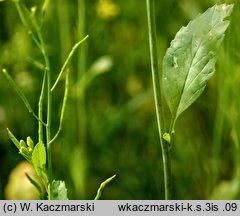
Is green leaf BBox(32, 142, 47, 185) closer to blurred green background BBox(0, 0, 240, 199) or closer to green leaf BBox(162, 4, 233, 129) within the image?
green leaf BBox(162, 4, 233, 129)

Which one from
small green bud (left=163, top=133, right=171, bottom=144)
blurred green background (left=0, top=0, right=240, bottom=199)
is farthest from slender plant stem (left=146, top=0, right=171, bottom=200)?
blurred green background (left=0, top=0, right=240, bottom=199)

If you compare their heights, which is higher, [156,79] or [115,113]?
[156,79]

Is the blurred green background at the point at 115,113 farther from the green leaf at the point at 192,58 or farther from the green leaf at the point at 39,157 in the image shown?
the green leaf at the point at 39,157

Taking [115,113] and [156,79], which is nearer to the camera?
[156,79]

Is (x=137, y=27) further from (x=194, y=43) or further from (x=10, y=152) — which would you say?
(x=194, y=43)

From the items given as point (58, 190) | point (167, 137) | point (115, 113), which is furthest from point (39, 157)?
point (115, 113)

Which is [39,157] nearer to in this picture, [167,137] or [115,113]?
[167,137]

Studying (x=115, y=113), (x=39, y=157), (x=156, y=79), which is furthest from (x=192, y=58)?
(x=115, y=113)
